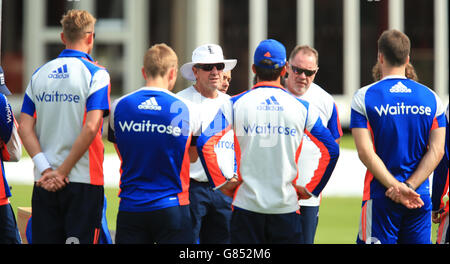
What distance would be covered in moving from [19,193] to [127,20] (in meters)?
9.10

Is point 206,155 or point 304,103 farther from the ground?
point 304,103

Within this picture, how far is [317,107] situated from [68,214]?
243cm

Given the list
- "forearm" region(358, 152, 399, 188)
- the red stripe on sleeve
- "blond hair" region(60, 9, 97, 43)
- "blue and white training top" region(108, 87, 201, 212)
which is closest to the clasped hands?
"blue and white training top" region(108, 87, 201, 212)

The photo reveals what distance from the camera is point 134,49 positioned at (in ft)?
61.9

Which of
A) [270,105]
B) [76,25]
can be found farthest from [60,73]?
[270,105]

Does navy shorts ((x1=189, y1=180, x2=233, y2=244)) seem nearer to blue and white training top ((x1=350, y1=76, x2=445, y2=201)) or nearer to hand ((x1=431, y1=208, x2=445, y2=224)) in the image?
blue and white training top ((x1=350, y1=76, x2=445, y2=201))


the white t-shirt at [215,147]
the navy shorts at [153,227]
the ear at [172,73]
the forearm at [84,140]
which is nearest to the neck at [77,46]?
the forearm at [84,140]

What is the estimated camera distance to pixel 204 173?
6.11m

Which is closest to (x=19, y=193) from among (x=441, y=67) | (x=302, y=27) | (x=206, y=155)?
(x=206, y=155)

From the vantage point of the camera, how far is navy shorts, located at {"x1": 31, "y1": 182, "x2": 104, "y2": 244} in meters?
5.20
